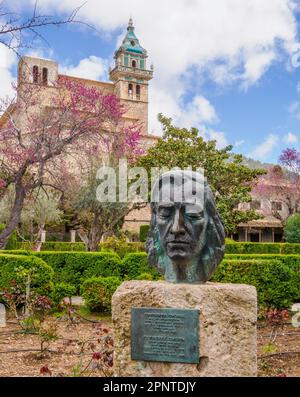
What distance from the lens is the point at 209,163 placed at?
906 inches

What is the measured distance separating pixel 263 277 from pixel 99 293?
339 cm

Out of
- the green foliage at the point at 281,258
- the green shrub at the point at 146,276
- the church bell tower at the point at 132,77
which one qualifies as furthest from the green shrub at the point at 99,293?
the church bell tower at the point at 132,77

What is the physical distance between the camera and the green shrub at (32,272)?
9688 mm

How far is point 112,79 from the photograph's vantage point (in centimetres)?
5428

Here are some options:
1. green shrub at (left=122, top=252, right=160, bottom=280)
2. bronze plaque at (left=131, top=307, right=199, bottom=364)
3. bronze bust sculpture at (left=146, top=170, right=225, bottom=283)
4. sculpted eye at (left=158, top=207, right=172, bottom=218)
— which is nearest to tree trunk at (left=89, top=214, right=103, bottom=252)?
green shrub at (left=122, top=252, right=160, bottom=280)

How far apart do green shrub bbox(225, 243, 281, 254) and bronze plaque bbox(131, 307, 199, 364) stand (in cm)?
1790

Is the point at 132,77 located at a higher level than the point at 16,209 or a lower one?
higher

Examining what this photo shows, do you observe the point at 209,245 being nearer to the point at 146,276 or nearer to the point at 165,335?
the point at 165,335

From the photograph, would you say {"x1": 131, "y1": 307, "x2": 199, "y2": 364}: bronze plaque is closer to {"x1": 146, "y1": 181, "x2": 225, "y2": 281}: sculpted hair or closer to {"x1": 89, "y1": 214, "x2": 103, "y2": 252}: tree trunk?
{"x1": 146, "y1": 181, "x2": 225, "y2": 281}: sculpted hair

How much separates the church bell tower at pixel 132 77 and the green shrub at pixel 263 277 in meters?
42.7

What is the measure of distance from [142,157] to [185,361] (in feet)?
64.6

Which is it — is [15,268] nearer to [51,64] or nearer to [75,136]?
[75,136]

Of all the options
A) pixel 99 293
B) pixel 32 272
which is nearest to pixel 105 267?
pixel 99 293

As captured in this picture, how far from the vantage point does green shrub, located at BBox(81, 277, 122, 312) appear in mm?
9734
